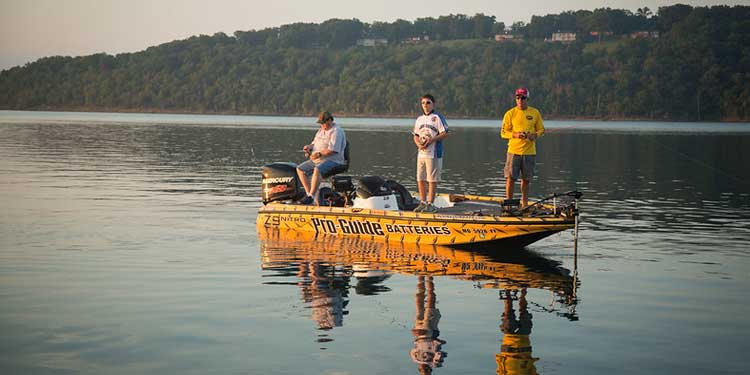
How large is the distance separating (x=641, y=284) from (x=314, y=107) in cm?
18380

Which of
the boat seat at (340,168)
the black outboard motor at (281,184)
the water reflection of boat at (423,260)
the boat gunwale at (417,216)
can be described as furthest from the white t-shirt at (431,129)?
the black outboard motor at (281,184)

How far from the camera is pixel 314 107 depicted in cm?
19475

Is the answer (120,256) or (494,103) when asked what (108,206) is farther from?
(494,103)

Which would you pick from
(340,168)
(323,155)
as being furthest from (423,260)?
(323,155)

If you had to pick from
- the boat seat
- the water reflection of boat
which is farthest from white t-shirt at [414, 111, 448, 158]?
the water reflection of boat

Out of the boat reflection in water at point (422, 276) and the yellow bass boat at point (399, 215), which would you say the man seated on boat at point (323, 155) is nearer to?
the yellow bass boat at point (399, 215)

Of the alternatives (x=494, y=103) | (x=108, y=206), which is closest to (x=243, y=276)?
(x=108, y=206)

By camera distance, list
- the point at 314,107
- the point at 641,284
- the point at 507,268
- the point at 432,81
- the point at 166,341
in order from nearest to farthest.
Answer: the point at 166,341
the point at 641,284
the point at 507,268
the point at 432,81
the point at 314,107

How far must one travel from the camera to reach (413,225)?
15.1 m

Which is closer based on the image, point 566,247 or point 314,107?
point 566,247

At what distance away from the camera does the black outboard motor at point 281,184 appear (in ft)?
55.2

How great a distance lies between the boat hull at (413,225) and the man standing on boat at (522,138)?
4.09 feet

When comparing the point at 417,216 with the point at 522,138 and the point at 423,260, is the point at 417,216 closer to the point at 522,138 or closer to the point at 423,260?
the point at 423,260

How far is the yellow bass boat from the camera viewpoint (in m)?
14.2
